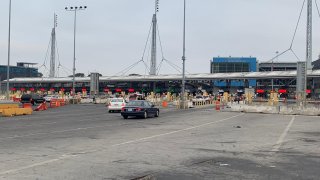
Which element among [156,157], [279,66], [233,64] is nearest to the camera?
[156,157]

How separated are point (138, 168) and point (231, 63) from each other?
Result: 15885cm

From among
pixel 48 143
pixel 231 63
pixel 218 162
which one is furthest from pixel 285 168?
pixel 231 63

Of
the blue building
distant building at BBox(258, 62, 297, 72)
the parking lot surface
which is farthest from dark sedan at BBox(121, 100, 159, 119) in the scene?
distant building at BBox(258, 62, 297, 72)

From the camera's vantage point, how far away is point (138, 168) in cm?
1034

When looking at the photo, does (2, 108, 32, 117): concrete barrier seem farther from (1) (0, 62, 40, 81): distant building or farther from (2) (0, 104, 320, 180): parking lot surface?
(1) (0, 62, 40, 81): distant building

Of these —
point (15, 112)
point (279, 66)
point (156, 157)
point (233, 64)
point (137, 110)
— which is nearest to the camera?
point (156, 157)

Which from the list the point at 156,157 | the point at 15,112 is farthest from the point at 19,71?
the point at 156,157

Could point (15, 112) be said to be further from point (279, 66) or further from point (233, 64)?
point (279, 66)

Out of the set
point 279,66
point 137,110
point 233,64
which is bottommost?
point 137,110

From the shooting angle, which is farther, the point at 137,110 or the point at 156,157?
the point at 137,110

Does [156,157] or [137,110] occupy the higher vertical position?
[137,110]

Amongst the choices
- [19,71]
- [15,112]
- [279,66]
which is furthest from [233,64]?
[15,112]

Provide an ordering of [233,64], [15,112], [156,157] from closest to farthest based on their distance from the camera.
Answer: [156,157] → [15,112] → [233,64]

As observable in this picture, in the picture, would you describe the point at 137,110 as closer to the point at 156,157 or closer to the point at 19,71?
the point at 156,157
